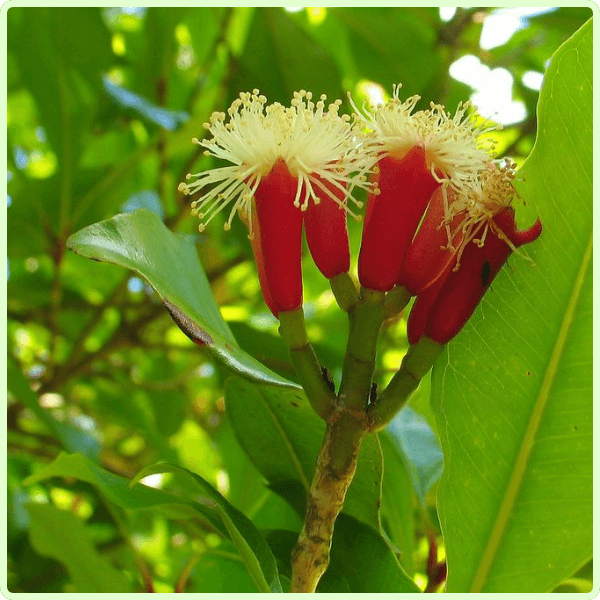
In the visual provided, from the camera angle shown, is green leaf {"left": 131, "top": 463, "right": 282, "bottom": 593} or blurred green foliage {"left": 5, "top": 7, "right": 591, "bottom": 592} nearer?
green leaf {"left": 131, "top": 463, "right": 282, "bottom": 593}

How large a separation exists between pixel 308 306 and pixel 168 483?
2.03 feet

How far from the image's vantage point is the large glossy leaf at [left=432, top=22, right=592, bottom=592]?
0.81 meters

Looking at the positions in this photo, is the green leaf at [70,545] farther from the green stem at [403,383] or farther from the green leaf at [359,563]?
the green stem at [403,383]

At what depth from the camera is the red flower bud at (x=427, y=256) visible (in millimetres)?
768

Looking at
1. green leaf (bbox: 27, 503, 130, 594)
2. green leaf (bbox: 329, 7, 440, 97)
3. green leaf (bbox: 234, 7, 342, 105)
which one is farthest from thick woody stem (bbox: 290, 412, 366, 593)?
green leaf (bbox: 329, 7, 440, 97)

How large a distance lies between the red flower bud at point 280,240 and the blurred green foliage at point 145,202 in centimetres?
44

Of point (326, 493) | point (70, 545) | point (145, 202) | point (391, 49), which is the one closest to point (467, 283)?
point (326, 493)

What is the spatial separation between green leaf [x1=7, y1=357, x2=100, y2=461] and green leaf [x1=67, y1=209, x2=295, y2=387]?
0.51m

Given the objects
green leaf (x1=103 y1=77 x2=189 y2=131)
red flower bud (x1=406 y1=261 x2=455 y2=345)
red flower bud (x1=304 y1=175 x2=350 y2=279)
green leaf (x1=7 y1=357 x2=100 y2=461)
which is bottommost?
red flower bud (x1=406 y1=261 x2=455 y2=345)

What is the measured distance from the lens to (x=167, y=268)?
0.82 metres

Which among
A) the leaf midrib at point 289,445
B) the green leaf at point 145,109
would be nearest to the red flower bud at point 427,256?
the leaf midrib at point 289,445

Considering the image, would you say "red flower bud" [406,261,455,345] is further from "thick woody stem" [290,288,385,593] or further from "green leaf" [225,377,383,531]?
"green leaf" [225,377,383,531]

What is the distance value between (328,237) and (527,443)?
31 cm

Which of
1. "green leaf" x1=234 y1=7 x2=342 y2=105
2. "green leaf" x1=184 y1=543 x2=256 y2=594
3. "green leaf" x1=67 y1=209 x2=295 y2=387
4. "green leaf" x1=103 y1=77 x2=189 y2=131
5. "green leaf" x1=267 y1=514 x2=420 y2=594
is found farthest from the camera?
"green leaf" x1=234 y1=7 x2=342 y2=105
